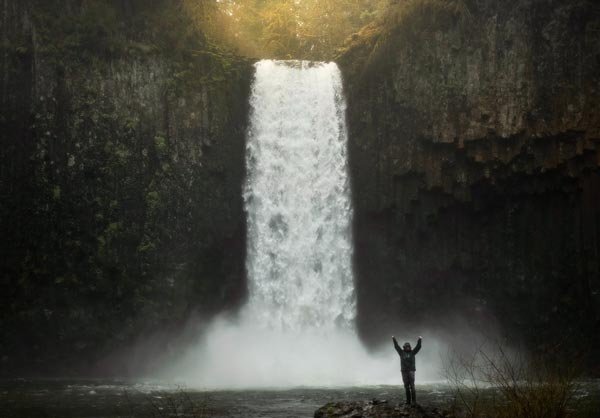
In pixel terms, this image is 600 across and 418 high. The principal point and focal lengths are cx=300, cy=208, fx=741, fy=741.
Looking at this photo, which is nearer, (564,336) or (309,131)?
(564,336)

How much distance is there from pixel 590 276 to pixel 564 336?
2.31 metres

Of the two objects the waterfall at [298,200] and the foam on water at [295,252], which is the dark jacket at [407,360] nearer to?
the foam on water at [295,252]

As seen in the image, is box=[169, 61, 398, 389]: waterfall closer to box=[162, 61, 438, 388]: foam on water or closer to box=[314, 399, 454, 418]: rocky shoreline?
box=[162, 61, 438, 388]: foam on water

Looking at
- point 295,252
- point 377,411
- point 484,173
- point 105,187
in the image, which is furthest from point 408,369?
point 105,187

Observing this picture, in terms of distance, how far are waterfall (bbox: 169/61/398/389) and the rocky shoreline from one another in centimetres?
984

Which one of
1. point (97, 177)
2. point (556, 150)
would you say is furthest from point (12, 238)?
point (556, 150)

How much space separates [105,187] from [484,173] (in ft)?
43.8

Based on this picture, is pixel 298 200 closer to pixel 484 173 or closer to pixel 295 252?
pixel 295 252

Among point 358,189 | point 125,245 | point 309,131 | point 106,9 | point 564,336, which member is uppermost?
point 106,9

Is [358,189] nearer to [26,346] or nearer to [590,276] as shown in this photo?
[590,276]

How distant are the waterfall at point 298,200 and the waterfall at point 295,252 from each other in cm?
4

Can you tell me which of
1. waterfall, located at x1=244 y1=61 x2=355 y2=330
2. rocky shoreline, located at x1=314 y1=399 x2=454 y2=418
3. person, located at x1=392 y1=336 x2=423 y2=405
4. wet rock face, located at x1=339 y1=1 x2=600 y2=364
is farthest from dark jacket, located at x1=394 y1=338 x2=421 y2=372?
wet rock face, located at x1=339 y1=1 x2=600 y2=364

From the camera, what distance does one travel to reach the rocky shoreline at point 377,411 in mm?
12922

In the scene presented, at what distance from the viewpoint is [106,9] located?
27172mm
